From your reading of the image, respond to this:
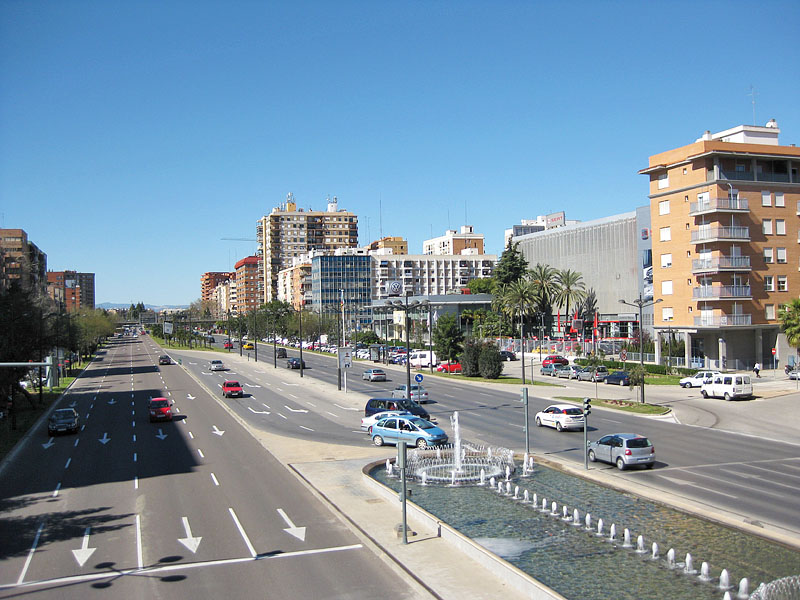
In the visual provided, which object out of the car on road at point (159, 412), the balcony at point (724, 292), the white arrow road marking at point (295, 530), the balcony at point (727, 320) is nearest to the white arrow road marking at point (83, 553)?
the white arrow road marking at point (295, 530)

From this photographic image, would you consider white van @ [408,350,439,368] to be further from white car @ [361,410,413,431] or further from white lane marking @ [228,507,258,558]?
white lane marking @ [228,507,258,558]

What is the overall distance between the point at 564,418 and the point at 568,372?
2871 centimetres

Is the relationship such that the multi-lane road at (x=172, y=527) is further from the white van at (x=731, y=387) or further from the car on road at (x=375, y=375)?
the white van at (x=731, y=387)

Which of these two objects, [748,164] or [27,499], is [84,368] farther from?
[748,164]

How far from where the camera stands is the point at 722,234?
2346 inches

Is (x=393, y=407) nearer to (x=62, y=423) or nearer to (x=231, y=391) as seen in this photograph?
Answer: (x=62, y=423)

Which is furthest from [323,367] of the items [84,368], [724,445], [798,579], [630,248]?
[798,579]

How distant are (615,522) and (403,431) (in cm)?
1387

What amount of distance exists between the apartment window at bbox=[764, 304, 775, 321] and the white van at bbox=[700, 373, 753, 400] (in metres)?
20.8

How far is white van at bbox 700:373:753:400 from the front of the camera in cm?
4416

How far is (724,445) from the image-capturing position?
2981 centimetres

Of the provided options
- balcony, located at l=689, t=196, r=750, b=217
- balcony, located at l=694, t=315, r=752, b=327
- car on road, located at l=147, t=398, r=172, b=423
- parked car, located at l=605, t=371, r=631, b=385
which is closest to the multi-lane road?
car on road, located at l=147, t=398, r=172, b=423

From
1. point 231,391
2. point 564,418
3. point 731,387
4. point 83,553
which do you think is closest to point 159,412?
point 231,391

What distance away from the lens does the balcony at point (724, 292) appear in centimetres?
5975
